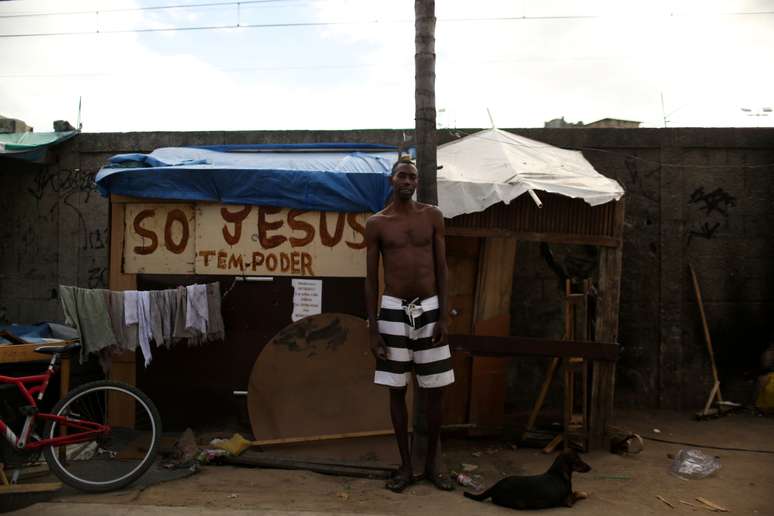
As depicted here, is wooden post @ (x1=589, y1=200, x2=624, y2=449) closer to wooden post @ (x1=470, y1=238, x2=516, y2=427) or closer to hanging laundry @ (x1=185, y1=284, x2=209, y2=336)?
wooden post @ (x1=470, y1=238, x2=516, y2=427)

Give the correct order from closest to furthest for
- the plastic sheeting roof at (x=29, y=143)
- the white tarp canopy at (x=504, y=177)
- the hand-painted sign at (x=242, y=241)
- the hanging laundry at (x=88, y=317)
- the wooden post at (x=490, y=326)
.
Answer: the hanging laundry at (x=88, y=317), the white tarp canopy at (x=504, y=177), the hand-painted sign at (x=242, y=241), the wooden post at (x=490, y=326), the plastic sheeting roof at (x=29, y=143)

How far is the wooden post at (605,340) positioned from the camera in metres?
5.41

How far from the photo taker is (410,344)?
4445 mm

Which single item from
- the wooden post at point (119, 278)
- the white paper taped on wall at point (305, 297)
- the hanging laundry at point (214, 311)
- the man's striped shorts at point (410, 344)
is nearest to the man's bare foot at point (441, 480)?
the man's striped shorts at point (410, 344)

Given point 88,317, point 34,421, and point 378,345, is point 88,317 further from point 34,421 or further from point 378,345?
point 378,345

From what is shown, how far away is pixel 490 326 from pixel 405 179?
2.13 m

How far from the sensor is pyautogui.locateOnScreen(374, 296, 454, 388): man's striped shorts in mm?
4387

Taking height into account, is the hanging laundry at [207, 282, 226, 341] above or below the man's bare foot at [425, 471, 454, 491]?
above

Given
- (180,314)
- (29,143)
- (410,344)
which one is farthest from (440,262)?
(29,143)

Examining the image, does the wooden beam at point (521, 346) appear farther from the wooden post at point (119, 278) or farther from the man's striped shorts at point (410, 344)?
the wooden post at point (119, 278)

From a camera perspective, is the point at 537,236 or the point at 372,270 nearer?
the point at 372,270

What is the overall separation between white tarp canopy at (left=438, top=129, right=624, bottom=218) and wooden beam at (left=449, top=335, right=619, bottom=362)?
103 cm

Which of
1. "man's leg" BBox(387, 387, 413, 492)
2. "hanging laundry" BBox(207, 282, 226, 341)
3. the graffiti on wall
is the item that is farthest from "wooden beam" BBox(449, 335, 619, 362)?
the graffiti on wall

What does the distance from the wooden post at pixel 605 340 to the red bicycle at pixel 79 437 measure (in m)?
3.48
